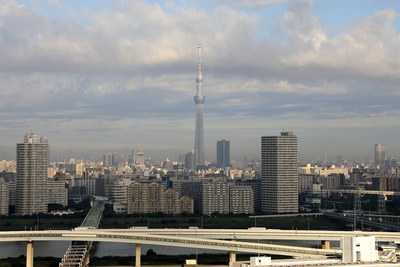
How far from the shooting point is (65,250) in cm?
2831

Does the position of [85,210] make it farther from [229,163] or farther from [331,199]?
[229,163]

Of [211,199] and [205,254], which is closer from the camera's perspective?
[205,254]

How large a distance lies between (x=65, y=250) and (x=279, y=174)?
25.7m

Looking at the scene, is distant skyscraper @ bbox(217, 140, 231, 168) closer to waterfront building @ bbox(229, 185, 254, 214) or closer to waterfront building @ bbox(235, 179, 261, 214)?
waterfront building @ bbox(235, 179, 261, 214)

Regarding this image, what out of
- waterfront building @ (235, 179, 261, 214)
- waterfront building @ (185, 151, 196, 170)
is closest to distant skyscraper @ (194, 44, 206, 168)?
waterfront building @ (185, 151, 196, 170)

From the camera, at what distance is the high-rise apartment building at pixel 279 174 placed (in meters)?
50.2

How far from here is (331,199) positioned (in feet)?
199

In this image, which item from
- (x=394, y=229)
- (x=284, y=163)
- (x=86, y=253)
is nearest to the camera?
(x=86, y=253)

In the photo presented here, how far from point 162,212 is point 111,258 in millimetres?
22802

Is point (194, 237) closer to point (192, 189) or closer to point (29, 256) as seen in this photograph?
point (29, 256)

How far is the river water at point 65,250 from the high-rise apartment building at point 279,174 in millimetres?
20895

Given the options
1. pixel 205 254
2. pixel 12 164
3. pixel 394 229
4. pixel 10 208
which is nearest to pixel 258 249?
pixel 205 254

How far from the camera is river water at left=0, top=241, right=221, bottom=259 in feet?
89.0

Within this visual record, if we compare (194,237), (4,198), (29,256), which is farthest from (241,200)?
(29,256)
